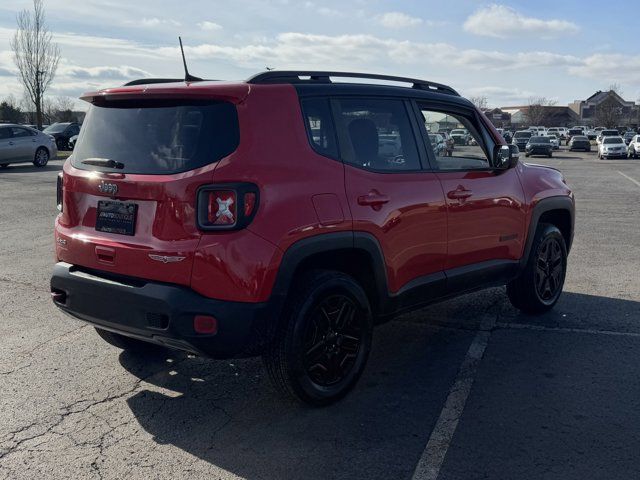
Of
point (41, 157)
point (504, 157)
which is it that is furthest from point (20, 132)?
point (504, 157)

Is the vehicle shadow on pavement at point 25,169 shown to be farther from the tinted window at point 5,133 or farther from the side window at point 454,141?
the side window at point 454,141

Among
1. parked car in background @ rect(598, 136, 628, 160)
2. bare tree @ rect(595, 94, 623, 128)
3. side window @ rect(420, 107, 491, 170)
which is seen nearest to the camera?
side window @ rect(420, 107, 491, 170)

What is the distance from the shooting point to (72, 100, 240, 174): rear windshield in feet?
11.7

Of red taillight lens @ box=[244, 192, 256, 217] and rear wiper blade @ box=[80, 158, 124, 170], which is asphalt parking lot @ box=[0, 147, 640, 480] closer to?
red taillight lens @ box=[244, 192, 256, 217]

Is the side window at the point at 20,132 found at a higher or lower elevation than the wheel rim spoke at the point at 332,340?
lower

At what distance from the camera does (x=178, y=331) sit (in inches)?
138

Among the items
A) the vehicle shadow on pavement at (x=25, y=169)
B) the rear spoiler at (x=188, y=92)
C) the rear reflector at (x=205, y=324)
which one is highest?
the rear spoiler at (x=188, y=92)

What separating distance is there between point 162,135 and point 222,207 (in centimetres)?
61

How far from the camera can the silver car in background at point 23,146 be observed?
863 inches

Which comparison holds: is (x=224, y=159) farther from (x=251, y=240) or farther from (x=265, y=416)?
(x=265, y=416)

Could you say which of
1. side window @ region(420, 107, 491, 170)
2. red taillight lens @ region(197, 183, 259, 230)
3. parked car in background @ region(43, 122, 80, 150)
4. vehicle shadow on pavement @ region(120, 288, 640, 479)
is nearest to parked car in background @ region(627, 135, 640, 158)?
parked car in background @ region(43, 122, 80, 150)

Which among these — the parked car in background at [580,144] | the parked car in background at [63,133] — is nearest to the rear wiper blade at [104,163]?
the parked car in background at [63,133]

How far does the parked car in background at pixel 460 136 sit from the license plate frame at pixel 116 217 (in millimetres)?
2585

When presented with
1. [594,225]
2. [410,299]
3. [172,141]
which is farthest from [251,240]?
[594,225]
